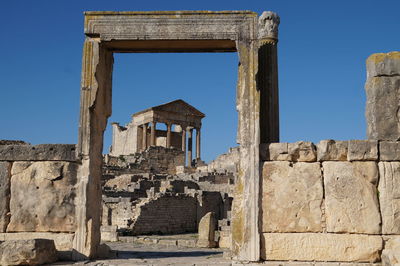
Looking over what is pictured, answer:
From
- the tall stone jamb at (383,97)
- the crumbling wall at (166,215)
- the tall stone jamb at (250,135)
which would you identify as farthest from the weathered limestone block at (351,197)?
the crumbling wall at (166,215)

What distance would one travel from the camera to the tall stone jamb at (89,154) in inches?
310

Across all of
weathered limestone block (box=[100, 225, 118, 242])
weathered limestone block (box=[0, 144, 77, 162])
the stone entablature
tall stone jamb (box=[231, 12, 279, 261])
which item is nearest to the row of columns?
the stone entablature

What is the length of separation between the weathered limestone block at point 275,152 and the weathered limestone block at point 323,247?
117cm

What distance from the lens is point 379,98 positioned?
25.5 feet

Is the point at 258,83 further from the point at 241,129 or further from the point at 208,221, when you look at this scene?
the point at 208,221

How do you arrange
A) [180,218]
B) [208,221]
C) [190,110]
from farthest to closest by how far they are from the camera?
[190,110]
[180,218]
[208,221]

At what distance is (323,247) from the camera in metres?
7.39

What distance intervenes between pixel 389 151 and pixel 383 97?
A: 86 centimetres

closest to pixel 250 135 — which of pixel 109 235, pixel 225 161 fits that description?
pixel 109 235

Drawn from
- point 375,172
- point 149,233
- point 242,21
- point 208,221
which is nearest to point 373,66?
point 375,172

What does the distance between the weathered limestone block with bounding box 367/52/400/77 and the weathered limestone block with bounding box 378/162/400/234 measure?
4.73 ft

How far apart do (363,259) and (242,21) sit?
4.11 meters

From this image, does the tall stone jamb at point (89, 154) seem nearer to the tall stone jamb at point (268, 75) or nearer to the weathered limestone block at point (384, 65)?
the tall stone jamb at point (268, 75)

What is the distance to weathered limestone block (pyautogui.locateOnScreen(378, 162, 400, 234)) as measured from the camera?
7402 millimetres
